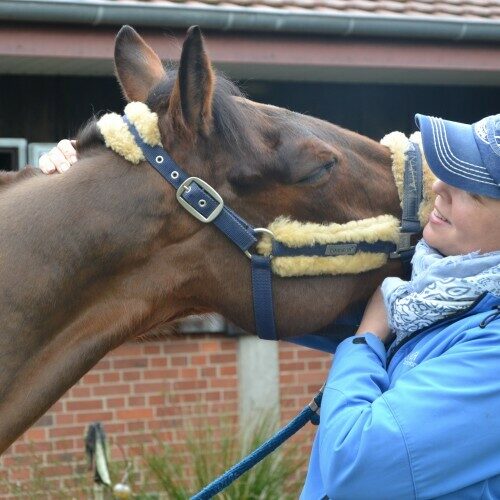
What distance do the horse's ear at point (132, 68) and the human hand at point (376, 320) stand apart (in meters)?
0.83

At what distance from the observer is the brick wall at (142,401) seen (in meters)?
6.79

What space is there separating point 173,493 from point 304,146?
3316 mm

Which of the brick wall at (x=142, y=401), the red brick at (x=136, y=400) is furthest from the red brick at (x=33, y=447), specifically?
the red brick at (x=136, y=400)

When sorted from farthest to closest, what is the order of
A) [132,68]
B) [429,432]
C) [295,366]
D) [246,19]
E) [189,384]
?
[295,366] → [189,384] → [246,19] → [132,68] → [429,432]

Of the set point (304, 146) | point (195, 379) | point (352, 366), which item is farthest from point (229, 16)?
point (352, 366)

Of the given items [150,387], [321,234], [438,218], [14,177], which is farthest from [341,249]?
[150,387]

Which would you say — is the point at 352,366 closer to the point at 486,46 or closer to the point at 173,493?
the point at 173,493

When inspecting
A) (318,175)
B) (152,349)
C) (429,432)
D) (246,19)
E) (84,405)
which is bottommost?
(429,432)

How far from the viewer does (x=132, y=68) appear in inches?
112

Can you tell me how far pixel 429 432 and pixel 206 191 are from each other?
811 millimetres

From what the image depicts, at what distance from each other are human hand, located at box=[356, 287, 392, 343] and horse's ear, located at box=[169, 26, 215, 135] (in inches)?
23.9

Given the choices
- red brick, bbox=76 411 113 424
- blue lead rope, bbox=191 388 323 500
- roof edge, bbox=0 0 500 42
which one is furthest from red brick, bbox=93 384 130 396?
blue lead rope, bbox=191 388 323 500

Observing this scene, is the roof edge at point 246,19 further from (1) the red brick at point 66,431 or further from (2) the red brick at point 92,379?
(1) the red brick at point 66,431

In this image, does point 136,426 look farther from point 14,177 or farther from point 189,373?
point 14,177
